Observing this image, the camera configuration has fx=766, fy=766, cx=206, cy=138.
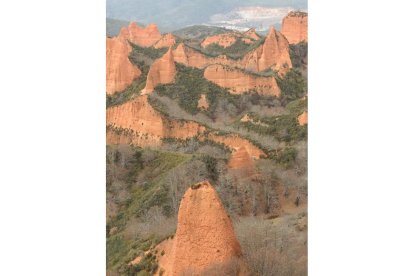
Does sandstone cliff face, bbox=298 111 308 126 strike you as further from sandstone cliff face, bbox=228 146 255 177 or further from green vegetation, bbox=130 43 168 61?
green vegetation, bbox=130 43 168 61

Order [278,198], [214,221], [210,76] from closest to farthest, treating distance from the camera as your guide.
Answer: [214,221] → [278,198] → [210,76]

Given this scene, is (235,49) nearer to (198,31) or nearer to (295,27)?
(198,31)

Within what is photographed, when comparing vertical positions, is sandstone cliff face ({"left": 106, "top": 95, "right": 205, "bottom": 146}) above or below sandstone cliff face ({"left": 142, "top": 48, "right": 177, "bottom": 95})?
below

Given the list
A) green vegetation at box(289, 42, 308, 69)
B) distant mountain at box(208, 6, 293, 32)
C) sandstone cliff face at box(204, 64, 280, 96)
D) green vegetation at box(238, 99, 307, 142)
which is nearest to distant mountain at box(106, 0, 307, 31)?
distant mountain at box(208, 6, 293, 32)

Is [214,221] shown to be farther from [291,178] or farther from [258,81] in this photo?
[258,81]

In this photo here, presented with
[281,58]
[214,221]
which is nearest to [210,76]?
[281,58]

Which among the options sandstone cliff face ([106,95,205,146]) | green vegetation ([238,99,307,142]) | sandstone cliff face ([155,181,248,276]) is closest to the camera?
sandstone cliff face ([155,181,248,276])

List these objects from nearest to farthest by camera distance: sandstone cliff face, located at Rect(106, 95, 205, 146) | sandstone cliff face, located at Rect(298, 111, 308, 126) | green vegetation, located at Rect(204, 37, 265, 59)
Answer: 1. sandstone cliff face, located at Rect(298, 111, 308, 126)
2. sandstone cliff face, located at Rect(106, 95, 205, 146)
3. green vegetation, located at Rect(204, 37, 265, 59)
